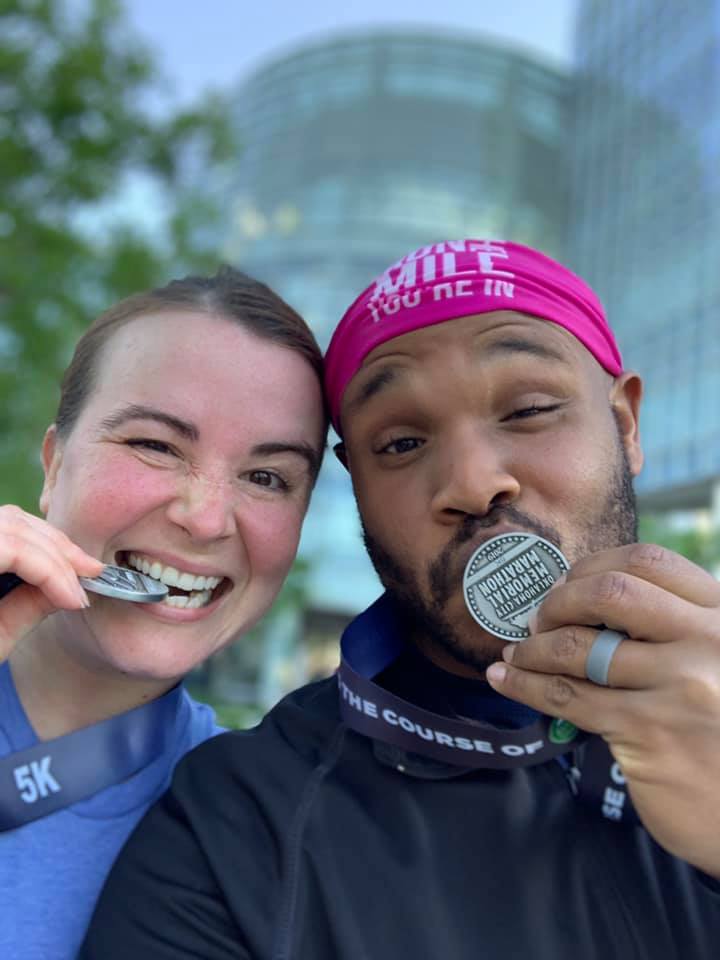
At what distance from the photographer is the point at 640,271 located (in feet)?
113

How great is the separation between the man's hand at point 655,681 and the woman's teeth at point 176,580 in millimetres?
934

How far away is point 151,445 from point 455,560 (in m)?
0.74

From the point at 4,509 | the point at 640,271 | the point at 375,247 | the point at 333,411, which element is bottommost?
the point at 4,509

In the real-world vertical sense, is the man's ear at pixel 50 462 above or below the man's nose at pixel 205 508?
above

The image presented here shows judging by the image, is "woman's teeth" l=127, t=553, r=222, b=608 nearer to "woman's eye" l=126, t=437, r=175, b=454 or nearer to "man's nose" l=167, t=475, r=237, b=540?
"man's nose" l=167, t=475, r=237, b=540

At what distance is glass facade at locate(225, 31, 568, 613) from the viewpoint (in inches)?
1494

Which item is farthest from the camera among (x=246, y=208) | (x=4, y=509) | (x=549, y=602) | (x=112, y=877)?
(x=246, y=208)

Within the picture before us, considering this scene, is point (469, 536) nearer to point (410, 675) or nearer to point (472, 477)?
Result: point (472, 477)

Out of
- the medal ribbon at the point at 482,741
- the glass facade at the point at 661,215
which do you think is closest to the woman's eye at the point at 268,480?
the medal ribbon at the point at 482,741

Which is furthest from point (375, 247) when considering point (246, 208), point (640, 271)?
point (640, 271)

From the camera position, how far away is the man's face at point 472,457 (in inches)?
73.4

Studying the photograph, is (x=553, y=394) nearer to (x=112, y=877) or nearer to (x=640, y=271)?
(x=112, y=877)

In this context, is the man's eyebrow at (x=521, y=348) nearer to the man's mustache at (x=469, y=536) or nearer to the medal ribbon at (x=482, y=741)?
the man's mustache at (x=469, y=536)

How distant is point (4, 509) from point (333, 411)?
965mm
